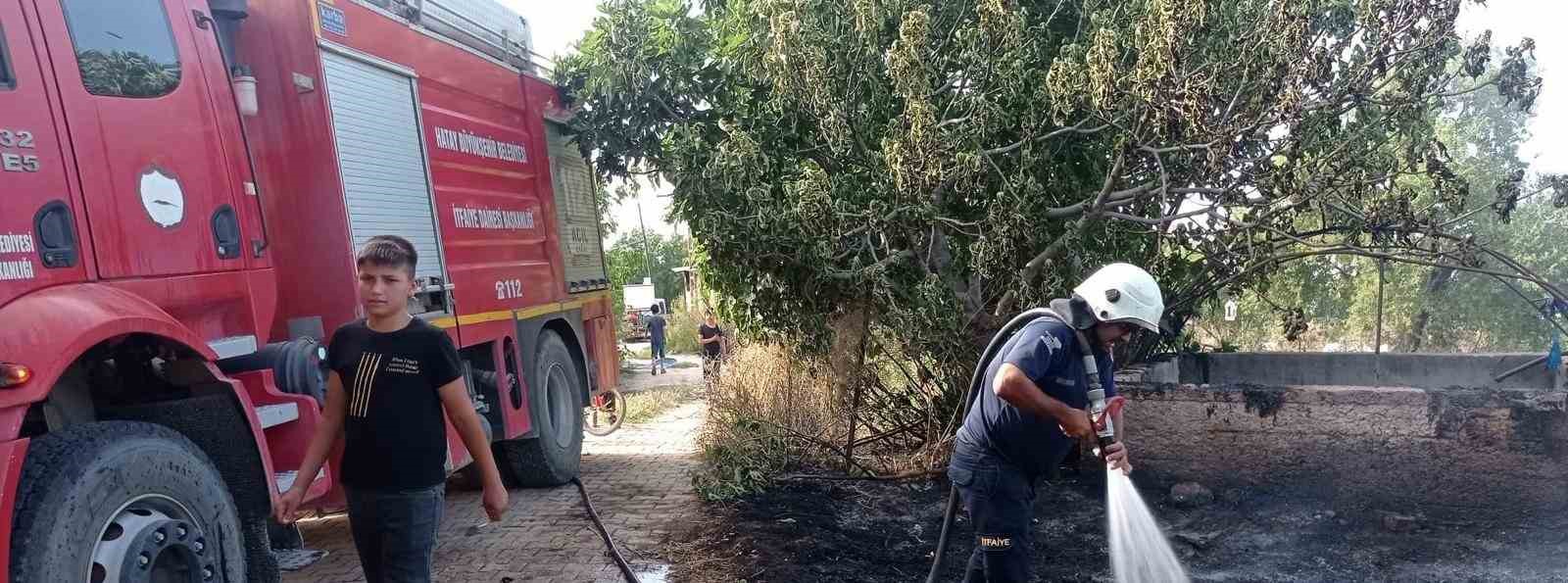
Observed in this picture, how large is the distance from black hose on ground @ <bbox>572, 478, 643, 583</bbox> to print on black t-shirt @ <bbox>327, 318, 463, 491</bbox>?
196 cm

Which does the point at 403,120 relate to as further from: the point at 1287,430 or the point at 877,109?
the point at 1287,430

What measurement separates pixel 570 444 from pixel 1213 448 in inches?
183

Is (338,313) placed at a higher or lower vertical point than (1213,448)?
higher

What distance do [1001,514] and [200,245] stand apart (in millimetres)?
3214

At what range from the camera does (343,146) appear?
4.68 m

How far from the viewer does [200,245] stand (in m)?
3.69

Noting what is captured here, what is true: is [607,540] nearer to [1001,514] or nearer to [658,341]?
[1001,514]

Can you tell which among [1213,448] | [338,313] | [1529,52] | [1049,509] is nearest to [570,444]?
[338,313]

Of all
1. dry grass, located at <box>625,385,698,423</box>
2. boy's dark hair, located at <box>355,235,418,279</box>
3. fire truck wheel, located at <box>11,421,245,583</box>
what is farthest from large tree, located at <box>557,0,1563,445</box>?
dry grass, located at <box>625,385,698,423</box>

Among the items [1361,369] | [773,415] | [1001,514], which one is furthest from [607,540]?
[1361,369]

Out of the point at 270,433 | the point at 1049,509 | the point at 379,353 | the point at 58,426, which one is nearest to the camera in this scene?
the point at 379,353

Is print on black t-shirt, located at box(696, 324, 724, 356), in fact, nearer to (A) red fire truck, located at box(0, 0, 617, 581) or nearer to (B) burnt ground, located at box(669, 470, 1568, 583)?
(B) burnt ground, located at box(669, 470, 1568, 583)

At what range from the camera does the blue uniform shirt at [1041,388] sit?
137 inches

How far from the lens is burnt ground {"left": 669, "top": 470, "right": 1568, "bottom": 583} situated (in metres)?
5.06
